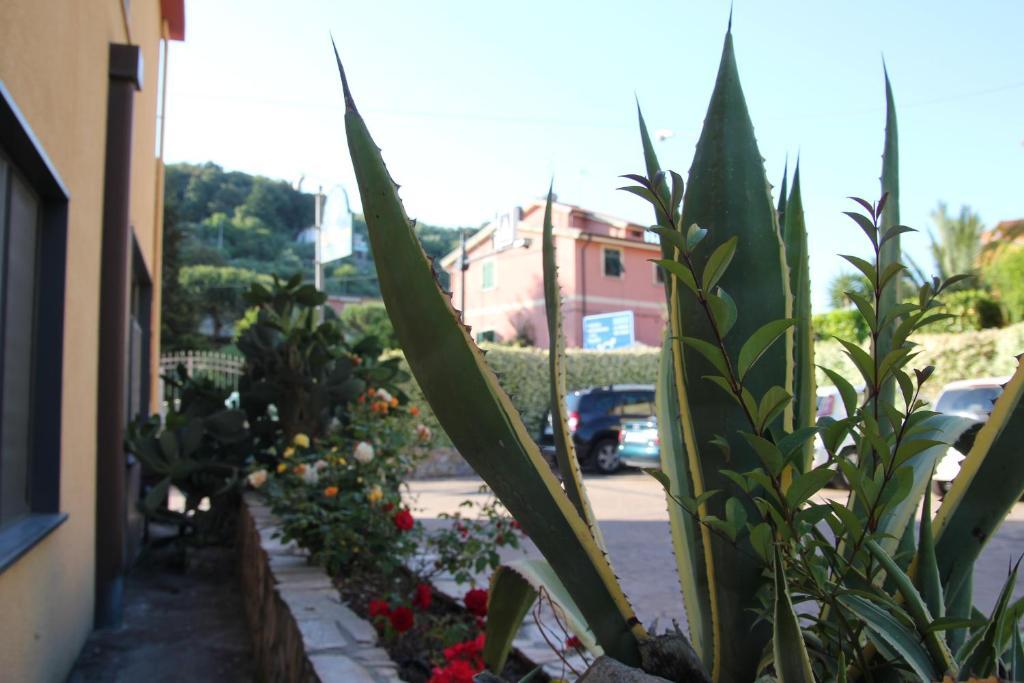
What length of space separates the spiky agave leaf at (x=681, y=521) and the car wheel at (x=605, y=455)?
44.0ft

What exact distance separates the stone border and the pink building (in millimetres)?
21866

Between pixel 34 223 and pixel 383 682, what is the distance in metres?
2.13

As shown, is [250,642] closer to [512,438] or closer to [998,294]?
[512,438]

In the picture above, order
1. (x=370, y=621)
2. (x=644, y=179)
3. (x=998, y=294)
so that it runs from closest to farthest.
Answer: (x=644, y=179)
(x=370, y=621)
(x=998, y=294)

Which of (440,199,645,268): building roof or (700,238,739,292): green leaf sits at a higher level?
(440,199,645,268): building roof

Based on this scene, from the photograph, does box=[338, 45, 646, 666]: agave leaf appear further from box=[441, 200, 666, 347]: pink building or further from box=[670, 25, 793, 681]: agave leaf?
box=[441, 200, 666, 347]: pink building

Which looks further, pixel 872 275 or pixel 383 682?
pixel 383 682

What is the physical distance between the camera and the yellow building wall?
2451 mm

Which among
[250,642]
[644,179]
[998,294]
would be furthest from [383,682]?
[998,294]

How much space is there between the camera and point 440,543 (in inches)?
141

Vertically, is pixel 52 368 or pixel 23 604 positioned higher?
pixel 52 368

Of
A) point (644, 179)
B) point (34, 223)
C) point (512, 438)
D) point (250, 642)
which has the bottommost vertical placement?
point (250, 642)

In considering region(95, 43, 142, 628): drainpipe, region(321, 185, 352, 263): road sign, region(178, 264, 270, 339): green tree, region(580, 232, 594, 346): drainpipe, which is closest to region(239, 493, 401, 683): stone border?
region(95, 43, 142, 628): drainpipe

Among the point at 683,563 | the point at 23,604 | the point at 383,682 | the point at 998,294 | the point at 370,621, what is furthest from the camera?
the point at 998,294
